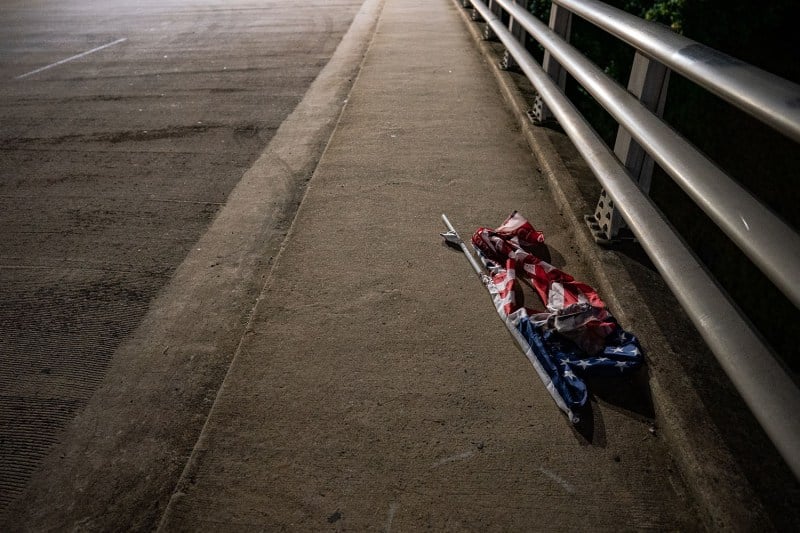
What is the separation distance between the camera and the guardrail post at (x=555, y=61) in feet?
13.8

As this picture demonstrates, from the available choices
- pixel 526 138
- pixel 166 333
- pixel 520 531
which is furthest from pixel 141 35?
pixel 520 531

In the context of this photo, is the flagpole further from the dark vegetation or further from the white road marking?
the dark vegetation

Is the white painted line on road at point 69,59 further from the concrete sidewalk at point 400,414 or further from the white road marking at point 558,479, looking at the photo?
the white road marking at point 558,479

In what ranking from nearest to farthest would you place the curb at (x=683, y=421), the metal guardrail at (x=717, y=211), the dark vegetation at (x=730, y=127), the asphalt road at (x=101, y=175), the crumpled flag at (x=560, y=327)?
the metal guardrail at (x=717, y=211), the curb at (x=683, y=421), the crumpled flag at (x=560, y=327), the asphalt road at (x=101, y=175), the dark vegetation at (x=730, y=127)

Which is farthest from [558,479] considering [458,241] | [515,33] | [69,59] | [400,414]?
[69,59]

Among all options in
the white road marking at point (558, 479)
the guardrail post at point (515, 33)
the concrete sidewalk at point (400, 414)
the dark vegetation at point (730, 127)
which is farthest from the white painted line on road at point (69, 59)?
the white road marking at point (558, 479)

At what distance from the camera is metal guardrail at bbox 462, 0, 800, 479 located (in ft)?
4.62

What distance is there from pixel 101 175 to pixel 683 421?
434 cm

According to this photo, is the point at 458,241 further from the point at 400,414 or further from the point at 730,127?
the point at 730,127

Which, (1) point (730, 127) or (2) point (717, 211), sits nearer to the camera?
(2) point (717, 211)

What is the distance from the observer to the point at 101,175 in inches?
173

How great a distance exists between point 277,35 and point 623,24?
8.66 metres

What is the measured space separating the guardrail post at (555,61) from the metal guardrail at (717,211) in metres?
1.39

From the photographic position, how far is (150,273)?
10.2 feet
